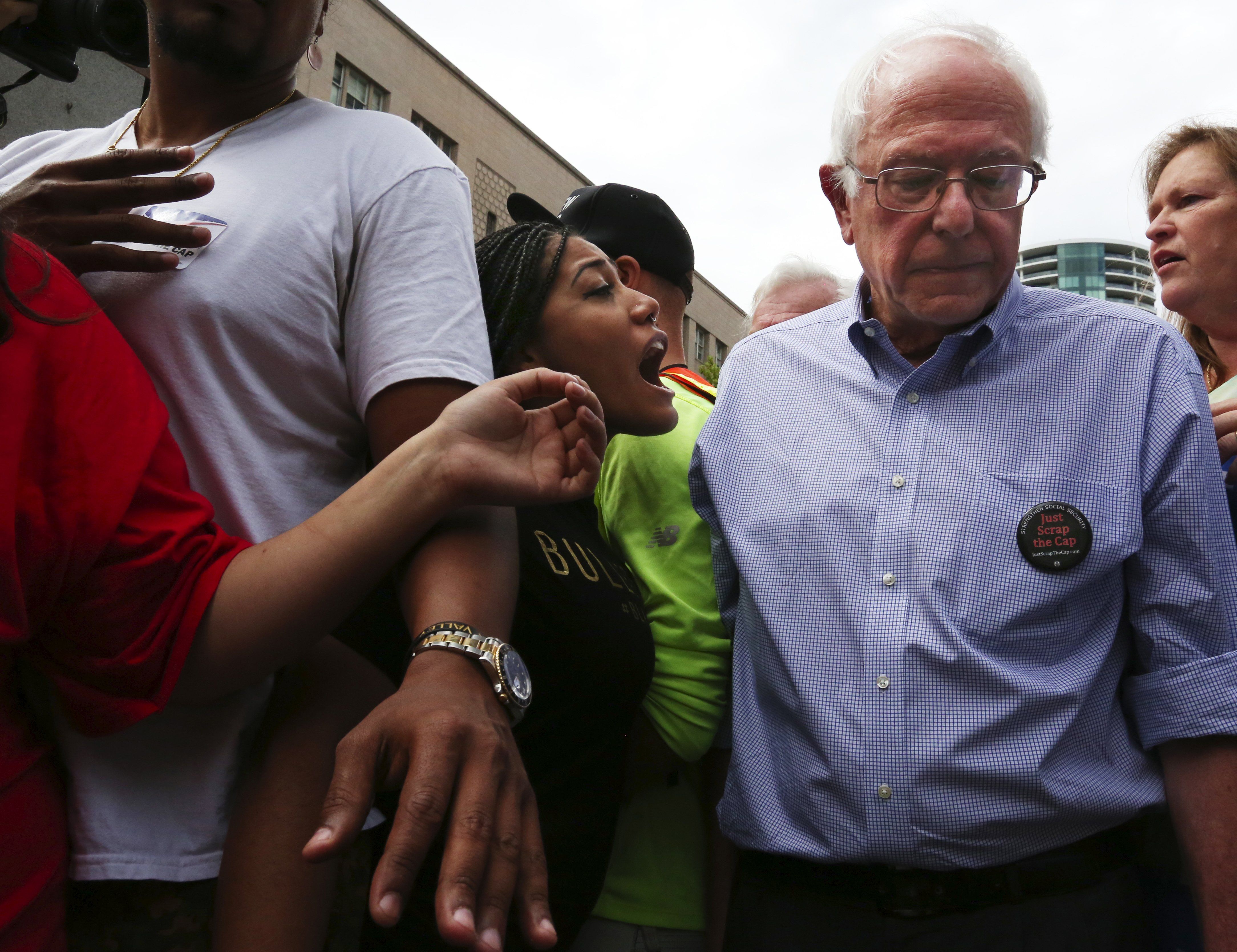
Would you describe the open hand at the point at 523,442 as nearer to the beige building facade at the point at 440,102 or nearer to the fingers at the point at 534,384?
the fingers at the point at 534,384

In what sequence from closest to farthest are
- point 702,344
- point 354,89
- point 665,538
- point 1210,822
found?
point 1210,822 < point 665,538 < point 354,89 < point 702,344

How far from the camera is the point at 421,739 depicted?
889mm

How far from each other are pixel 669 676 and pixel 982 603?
0.64 meters

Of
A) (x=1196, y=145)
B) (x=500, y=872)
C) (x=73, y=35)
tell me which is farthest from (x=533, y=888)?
(x=1196, y=145)

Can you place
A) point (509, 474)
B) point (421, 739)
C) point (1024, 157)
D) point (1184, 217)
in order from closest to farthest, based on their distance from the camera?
point (421, 739), point (509, 474), point (1024, 157), point (1184, 217)

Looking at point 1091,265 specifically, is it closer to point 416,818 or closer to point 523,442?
point 523,442

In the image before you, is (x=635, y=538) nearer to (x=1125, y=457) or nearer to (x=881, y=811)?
(x=881, y=811)

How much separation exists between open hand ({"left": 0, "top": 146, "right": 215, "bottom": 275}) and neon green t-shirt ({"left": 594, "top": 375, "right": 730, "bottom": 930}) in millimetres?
1173

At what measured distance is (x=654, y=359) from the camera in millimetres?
2391

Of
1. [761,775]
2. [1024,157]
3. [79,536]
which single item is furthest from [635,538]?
[79,536]

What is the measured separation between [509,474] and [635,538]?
3.45 feet

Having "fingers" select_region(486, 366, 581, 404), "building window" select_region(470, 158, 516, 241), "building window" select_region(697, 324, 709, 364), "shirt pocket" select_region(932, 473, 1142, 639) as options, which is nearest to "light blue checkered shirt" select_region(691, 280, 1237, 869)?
"shirt pocket" select_region(932, 473, 1142, 639)

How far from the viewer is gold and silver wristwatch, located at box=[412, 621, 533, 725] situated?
999mm

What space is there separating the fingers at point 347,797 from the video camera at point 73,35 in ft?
4.47
